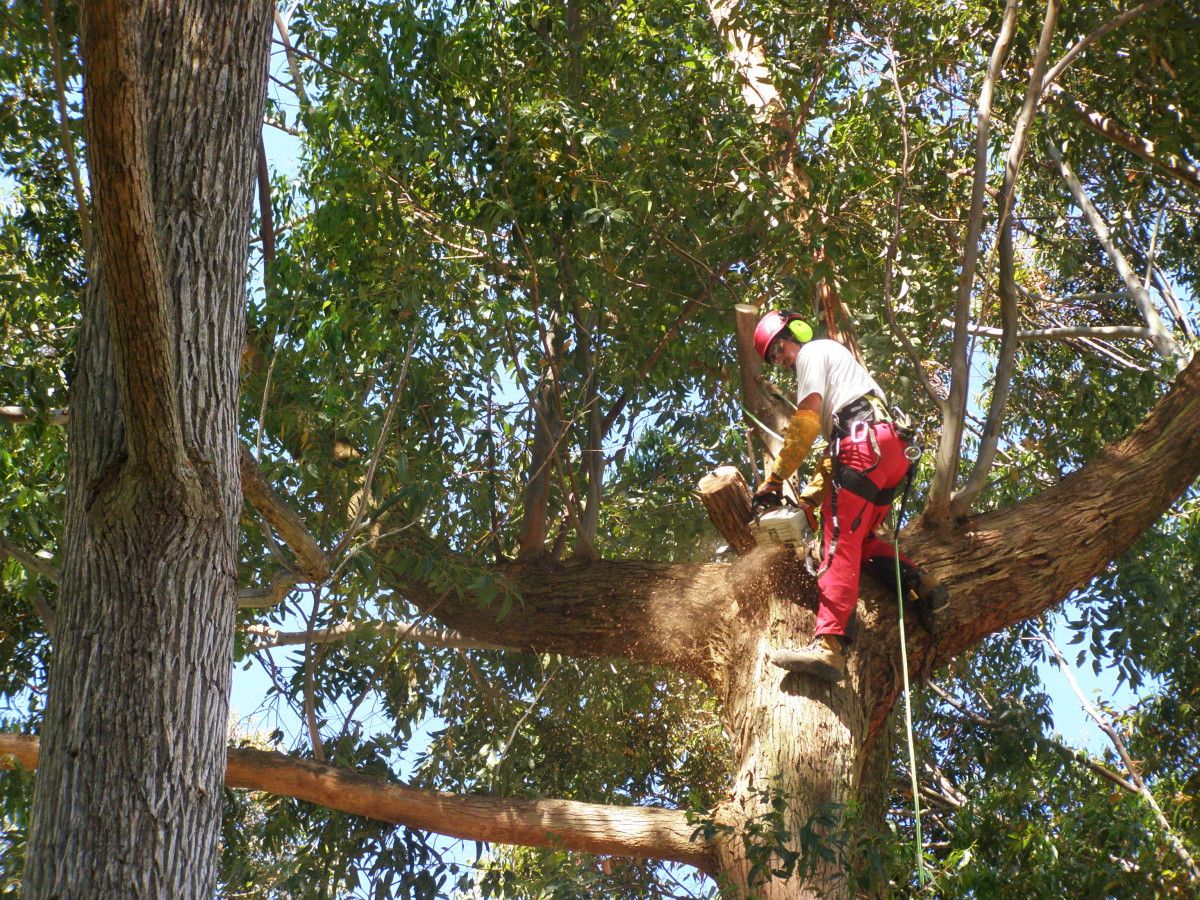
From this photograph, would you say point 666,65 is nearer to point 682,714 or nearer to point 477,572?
point 477,572

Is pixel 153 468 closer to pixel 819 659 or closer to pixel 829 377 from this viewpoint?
pixel 819 659

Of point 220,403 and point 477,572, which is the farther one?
point 477,572

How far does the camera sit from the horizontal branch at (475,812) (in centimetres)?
525

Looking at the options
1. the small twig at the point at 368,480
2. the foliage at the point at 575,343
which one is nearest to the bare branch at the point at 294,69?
the foliage at the point at 575,343

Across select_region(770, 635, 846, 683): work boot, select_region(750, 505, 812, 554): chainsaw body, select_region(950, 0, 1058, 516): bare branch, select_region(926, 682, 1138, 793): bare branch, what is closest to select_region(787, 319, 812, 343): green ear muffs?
select_region(750, 505, 812, 554): chainsaw body

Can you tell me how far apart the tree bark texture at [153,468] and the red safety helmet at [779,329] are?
9.53 feet

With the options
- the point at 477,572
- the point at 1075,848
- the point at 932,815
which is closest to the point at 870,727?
the point at 1075,848

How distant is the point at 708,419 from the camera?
27.1 feet

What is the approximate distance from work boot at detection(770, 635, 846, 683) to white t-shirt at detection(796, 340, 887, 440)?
3.39 ft

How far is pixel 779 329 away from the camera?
5.65 metres

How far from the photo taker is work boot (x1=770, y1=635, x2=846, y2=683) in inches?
207

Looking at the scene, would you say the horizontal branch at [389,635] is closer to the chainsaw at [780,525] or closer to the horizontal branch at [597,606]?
the horizontal branch at [597,606]

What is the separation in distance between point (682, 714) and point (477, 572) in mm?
2791

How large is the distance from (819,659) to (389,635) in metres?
2.45
